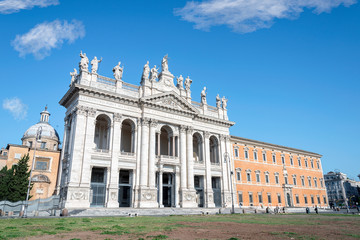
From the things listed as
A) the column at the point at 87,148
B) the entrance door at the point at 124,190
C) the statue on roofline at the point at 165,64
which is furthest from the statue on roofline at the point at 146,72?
the entrance door at the point at 124,190

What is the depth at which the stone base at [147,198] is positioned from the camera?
111 ft

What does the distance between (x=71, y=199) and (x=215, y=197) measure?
2259cm

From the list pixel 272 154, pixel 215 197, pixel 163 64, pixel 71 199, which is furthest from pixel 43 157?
pixel 272 154

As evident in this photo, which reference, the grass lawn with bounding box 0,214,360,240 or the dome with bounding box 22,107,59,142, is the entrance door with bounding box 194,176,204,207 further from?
the dome with bounding box 22,107,59,142

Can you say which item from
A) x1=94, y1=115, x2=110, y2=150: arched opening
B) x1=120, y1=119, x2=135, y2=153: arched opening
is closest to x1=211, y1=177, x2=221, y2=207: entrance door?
x1=120, y1=119, x2=135, y2=153: arched opening

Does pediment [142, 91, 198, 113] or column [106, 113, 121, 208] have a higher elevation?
pediment [142, 91, 198, 113]

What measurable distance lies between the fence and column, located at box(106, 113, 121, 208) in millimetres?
5911

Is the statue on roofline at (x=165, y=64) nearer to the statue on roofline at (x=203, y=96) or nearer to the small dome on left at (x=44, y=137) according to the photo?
the statue on roofline at (x=203, y=96)

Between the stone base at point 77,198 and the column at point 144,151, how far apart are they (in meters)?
6.96

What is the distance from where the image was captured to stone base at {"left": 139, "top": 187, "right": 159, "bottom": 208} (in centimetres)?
3394

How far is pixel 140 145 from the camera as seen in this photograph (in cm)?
3691

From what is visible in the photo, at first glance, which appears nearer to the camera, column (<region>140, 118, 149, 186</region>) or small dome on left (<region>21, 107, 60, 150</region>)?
→ column (<region>140, 118, 149, 186</region>)

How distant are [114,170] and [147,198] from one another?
5477 millimetres

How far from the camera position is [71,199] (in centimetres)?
3002
